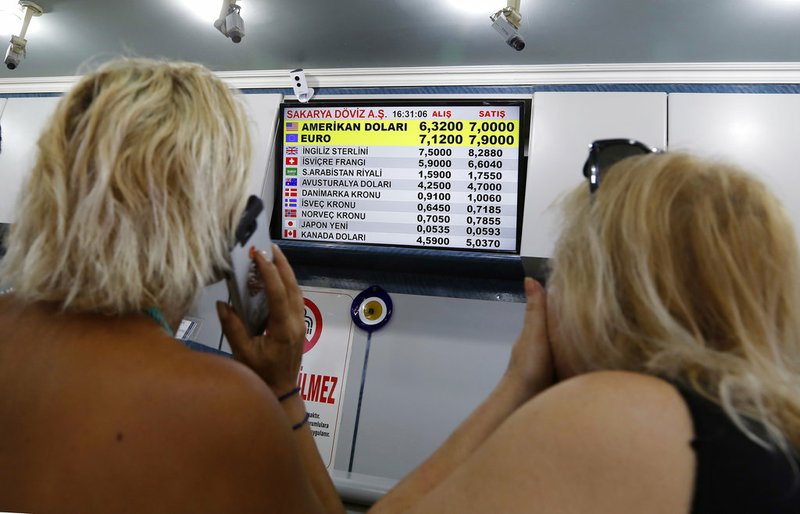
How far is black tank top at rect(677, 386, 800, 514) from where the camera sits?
56 centimetres

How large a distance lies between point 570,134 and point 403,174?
0.67 meters

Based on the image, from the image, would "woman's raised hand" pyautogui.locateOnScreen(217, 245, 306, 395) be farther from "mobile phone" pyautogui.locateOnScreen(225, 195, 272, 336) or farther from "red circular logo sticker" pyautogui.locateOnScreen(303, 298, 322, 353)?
"red circular logo sticker" pyautogui.locateOnScreen(303, 298, 322, 353)

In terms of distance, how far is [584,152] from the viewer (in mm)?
1921

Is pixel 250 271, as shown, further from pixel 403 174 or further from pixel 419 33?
pixel 419 33

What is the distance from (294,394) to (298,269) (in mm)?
1470

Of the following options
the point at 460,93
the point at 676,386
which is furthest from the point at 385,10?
the point at 676,386

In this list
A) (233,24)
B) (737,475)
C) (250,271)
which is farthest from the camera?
(233,24)

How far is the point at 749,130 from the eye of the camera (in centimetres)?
183

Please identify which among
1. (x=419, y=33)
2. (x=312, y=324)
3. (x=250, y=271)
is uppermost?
(x=419, y=33)

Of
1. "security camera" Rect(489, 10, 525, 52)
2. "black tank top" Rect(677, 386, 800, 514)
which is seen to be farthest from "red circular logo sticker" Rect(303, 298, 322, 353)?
"black tank top" Rect(677, 386, 800, 514)

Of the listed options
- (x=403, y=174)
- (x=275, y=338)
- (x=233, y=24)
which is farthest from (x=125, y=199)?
(x=403, y=174)

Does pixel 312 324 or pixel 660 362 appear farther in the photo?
pixel 312 324

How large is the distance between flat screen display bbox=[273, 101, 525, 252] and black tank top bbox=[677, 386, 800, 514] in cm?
149

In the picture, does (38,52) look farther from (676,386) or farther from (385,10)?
(676,386)
